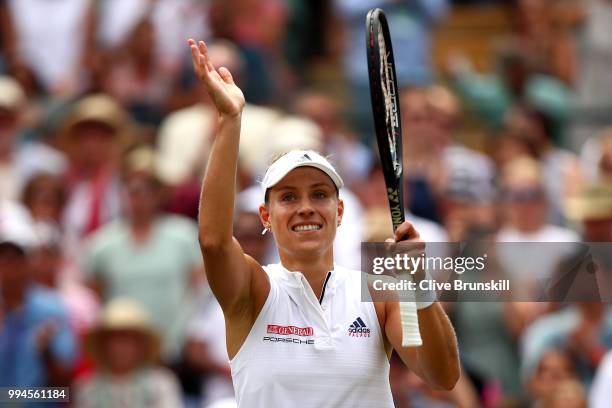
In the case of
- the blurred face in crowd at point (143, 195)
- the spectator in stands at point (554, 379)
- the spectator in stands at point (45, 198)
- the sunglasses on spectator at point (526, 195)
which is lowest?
Result: the spectator in stands at point (554, 379)

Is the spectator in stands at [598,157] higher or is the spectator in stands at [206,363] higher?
the spectator in stands at [598,157]

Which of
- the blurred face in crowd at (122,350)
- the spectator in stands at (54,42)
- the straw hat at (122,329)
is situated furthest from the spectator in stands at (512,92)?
the blurred face in crowd at (122,350)

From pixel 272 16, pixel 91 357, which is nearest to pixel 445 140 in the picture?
pixel 272 16

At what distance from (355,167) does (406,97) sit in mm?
642

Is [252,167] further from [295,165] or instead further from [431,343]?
[431,343]

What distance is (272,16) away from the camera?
1353 cm

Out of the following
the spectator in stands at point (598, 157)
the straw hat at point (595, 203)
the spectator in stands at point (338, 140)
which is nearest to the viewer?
the straw hat at point (595, 203)

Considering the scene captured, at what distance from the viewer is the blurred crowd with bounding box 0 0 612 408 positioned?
388 inches

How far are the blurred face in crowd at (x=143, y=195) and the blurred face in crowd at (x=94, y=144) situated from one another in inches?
37.0

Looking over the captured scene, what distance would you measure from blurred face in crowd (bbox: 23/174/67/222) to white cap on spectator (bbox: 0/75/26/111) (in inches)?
30.0

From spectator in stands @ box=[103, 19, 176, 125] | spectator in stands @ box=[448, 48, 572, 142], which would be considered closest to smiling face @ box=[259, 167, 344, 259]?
spectator in stands @ box=[448, 48, 572, 142]

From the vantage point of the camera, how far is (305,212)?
5832 mm

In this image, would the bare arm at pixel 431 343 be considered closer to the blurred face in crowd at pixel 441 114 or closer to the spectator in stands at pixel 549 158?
the spectator in stands at pixel 549 158

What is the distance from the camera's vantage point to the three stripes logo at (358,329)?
229 inches
